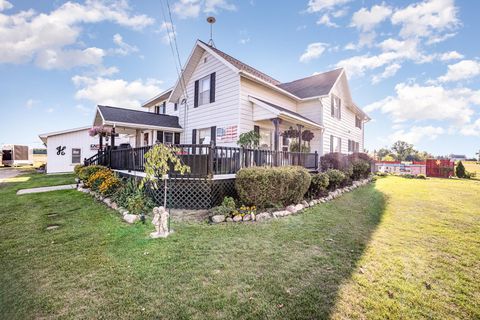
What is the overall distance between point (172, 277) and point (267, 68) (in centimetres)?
1692

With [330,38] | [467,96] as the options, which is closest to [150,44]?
[330,38]

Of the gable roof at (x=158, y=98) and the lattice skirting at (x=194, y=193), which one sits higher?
the gable roof at (x=158, y=98)

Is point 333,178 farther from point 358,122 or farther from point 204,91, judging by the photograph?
point 358,122

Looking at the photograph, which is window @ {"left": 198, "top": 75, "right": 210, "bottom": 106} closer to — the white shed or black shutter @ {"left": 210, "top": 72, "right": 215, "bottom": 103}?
black shutter @ {"left": 210, "top": 72, "right": 215, "bottom": 103}

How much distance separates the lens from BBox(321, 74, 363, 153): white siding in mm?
13703

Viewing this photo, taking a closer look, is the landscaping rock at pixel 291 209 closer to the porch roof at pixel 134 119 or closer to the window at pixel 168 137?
the porch roof at pixel 134 119

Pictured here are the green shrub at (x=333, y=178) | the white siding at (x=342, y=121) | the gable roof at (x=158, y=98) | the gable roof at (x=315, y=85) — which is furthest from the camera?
the gable roof at (x=158, y=98)

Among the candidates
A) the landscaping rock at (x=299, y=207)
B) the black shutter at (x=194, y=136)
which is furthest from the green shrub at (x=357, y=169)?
the black shutter at (x=194, y=136)

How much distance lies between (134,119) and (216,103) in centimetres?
536

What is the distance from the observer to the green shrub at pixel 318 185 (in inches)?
324

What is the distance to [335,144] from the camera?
50.0 feet

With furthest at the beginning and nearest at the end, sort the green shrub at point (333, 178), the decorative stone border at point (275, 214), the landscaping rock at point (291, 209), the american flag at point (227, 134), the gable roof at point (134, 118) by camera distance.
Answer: the gable roof at point (134, 118), the american flag at point (227, 134), the green shrub at point (333, 178), the landscaping rock at point (291, 209), the decorative stone border at point (275, 214)

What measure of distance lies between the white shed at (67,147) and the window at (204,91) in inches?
585

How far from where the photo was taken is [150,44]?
1143cm
